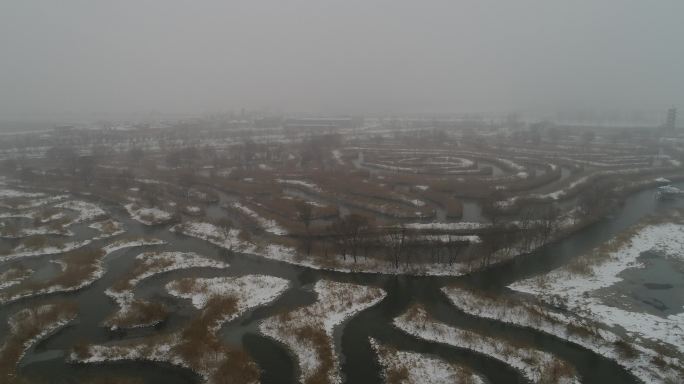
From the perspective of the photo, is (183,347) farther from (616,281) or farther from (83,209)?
(83,209)

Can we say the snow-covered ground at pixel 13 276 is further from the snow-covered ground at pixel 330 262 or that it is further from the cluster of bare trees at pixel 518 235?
the cluster of bare trees at pixel 518 235

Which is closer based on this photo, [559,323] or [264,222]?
[559,323]

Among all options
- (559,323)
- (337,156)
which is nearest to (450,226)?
(559,323)

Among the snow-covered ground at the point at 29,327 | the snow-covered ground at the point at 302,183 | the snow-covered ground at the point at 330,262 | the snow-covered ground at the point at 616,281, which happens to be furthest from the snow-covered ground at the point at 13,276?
the snow-covered ground at the point at 616,281

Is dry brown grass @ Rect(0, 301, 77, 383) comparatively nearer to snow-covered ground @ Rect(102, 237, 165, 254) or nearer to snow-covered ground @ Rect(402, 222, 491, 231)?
snow-covered ground @ Rect(102, 237, 165, 254)

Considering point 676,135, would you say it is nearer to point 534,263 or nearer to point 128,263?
point 534,263

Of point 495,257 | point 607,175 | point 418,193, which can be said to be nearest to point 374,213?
point 418,193
